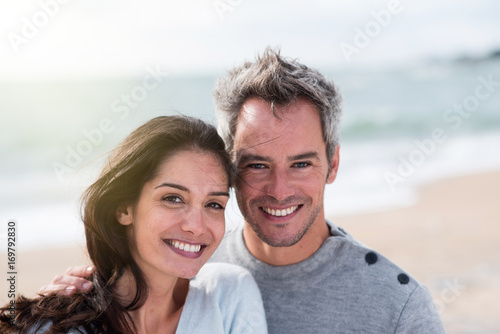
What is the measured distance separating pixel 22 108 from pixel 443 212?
41.3 ft

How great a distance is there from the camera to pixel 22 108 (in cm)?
1644

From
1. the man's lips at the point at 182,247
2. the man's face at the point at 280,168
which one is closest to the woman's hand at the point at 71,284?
the man's lips at the point at 182,247

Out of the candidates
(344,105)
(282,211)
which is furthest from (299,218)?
(344,105)

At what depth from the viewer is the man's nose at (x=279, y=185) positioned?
273 centimetres

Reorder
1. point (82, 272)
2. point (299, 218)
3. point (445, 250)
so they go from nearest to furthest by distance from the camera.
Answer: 1. point (82, 272)
2. point (299, 218)
3. point (445, 250)

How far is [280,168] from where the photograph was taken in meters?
2.74

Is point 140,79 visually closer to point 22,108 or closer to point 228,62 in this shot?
point 228,62

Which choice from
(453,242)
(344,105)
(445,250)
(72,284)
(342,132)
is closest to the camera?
(72,284)

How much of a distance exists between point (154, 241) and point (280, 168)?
2.33ft

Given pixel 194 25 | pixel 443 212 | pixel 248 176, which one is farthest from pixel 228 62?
pixel 248 176

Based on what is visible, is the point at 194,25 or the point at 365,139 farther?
the point at 194,25

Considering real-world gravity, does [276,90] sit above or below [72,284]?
above

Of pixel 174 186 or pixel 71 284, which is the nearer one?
pixel 174 186

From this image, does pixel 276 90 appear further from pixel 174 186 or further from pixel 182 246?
pixel 182 246
